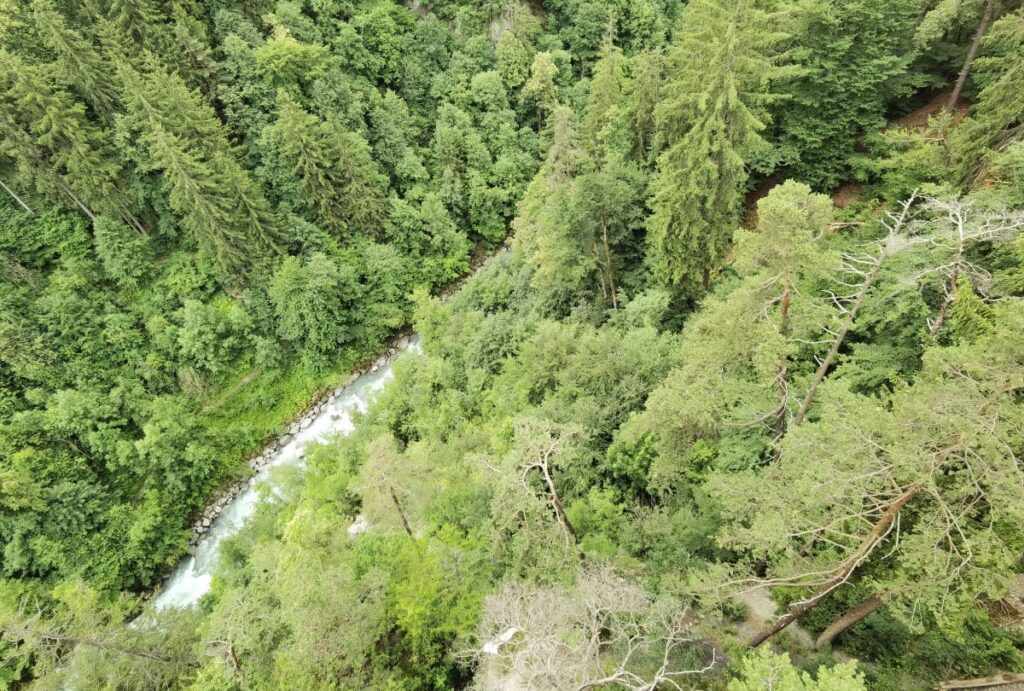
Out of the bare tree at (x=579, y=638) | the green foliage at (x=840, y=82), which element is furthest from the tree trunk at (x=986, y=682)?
the green foliage at (x=840, y=82)

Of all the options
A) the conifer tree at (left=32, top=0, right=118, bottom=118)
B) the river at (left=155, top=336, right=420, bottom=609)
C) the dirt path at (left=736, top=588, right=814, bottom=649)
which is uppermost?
the conifer tree at (left=32, top=0, right=118, bottom=118)

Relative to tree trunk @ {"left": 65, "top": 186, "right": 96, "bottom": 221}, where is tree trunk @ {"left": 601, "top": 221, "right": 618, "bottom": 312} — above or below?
below

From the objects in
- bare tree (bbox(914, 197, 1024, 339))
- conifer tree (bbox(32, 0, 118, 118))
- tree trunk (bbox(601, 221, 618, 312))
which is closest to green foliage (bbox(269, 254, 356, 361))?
conifer tree (bbox(32, 0, 118, 118))

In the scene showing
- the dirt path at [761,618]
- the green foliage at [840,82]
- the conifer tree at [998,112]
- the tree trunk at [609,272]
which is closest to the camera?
the dirt path at [761,618]

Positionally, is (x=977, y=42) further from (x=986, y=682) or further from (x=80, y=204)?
(x=80, y=204)

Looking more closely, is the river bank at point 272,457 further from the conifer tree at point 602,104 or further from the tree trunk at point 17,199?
the tree trunk at point 17,199

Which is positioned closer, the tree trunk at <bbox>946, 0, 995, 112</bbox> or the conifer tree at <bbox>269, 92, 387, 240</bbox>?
the tree trunk at <bbox>946, 0, 995, 112</bbox>

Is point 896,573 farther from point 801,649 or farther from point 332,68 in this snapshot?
point 332,68

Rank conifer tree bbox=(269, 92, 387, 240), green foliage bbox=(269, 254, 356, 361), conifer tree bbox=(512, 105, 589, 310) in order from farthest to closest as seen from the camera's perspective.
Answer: green foliage bbox=(269, 254, 356, 361)
conifer tree bbox=(269, 92, 387, 240)
conifer tree bbox=(512, 105, 589, 310)

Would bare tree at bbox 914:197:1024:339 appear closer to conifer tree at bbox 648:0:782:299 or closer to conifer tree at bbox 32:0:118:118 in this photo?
conifer tree at bbox 648:0:782:299
